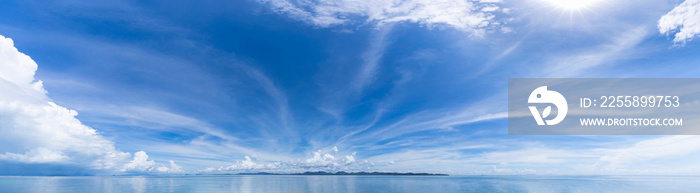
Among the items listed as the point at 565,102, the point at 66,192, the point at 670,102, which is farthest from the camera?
the point at 66,192

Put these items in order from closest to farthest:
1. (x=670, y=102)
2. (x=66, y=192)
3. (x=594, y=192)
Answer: (x=670, y=102), (x=66, y=192), (x=594, y=192)

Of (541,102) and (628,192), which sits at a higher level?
(541,102)

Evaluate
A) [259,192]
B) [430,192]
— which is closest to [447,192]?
[430,192]

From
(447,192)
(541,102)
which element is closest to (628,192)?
(447,192)

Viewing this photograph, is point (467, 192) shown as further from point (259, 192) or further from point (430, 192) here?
point (259, 192)

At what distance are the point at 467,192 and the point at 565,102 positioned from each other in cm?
3748

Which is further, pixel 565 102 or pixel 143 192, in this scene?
pixel 143 192

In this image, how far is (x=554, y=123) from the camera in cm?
4653

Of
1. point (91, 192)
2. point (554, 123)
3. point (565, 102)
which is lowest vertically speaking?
point (91, 192)

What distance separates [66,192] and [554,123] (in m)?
97.7

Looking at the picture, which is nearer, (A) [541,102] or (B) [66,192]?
(A) [541,102]

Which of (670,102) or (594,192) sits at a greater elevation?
(670,102)

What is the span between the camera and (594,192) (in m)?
79.7

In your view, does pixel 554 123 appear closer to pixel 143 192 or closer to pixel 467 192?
pixel 467 192
